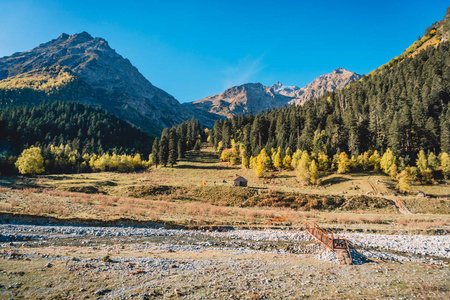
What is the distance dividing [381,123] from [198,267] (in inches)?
4030

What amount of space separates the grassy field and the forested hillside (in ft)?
63.7

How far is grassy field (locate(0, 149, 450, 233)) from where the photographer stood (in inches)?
1436

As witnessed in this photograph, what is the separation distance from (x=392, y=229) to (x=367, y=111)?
91.4 m

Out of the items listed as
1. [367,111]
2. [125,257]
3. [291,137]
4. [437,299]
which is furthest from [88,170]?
[367,111]

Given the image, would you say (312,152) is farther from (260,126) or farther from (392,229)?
(392,229)

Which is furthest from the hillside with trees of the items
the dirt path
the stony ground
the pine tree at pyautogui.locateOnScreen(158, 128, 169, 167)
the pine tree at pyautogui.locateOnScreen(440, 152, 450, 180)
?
the pine tree at pyautogui.locateOnScreen(440, 152, 450, 180)

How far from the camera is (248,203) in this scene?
5434 cm

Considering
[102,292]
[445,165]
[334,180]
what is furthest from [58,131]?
[445,165]

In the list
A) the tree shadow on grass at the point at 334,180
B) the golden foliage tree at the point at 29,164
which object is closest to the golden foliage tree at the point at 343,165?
the tree shadow on grass at the point at 334,180

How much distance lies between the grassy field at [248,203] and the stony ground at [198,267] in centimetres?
962

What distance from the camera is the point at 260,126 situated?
113 metres

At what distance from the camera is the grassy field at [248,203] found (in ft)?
120

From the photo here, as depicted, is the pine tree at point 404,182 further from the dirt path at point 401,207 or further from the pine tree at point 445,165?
the pine tree at point 445,165

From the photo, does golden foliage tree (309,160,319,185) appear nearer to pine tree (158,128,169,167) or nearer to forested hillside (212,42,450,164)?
forested hillside (212,42,450,164)
